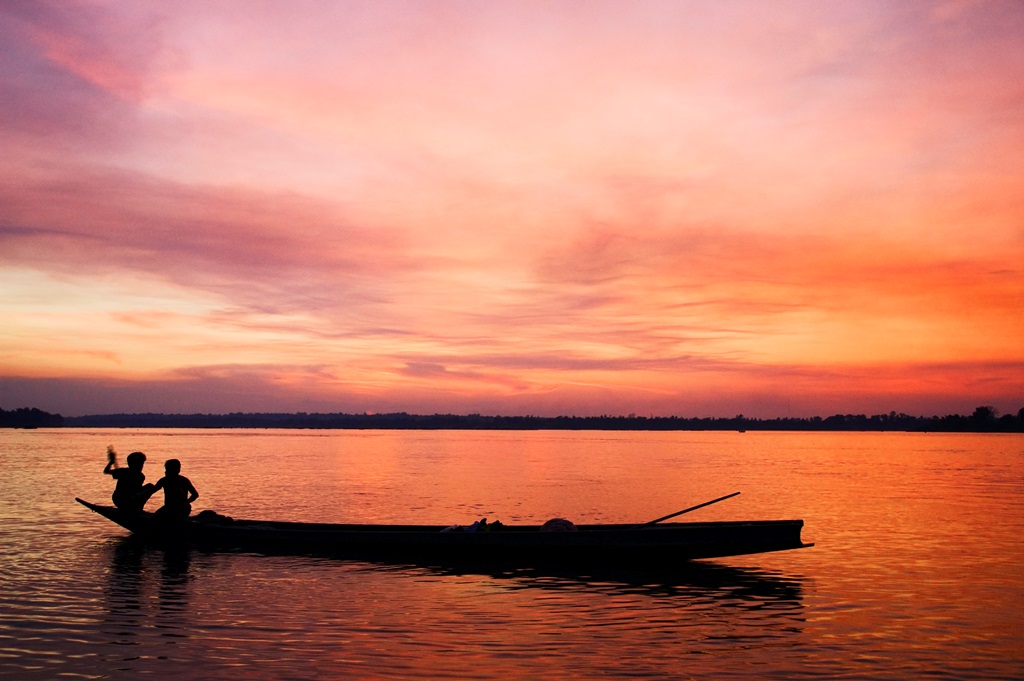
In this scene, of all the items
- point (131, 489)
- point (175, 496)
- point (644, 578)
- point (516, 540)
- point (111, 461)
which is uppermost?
point (111, 461)

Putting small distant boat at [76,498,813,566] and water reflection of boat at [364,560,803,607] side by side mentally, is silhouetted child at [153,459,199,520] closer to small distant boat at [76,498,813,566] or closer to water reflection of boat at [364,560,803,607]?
small distant boat at [76,498,813,566]

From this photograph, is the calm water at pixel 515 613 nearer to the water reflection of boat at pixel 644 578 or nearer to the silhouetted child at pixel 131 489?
the water reflection of boat at pixel 644 578

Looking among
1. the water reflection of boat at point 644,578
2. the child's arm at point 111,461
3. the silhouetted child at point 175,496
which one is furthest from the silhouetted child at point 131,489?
the water reflection of boat at point 644,578

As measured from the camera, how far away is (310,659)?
13156mm

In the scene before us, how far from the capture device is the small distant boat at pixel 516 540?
2091 cm

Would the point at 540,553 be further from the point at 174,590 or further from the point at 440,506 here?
the point at 440,506

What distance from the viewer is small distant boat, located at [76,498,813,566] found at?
20.9 meters

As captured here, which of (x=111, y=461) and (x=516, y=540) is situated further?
(x=111, y=461)

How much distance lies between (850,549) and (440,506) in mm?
21118

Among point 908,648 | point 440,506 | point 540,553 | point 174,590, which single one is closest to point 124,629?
point 174,590

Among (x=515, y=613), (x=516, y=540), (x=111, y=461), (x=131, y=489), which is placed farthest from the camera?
(x=111, y=461)

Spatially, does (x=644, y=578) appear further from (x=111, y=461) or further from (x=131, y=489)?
A: (x=111, y=461)

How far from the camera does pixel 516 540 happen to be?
21969 mm

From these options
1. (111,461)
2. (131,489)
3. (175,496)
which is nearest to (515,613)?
(175,496)
